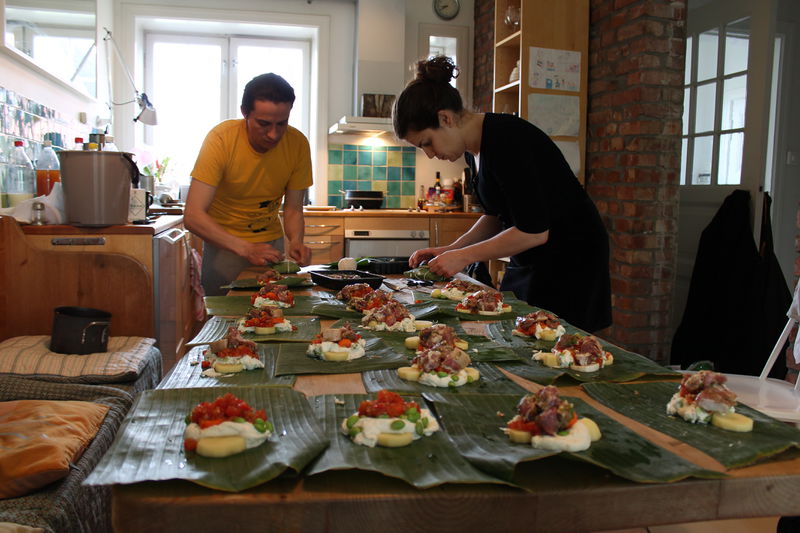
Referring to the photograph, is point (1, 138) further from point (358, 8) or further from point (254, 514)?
point (358, 8)

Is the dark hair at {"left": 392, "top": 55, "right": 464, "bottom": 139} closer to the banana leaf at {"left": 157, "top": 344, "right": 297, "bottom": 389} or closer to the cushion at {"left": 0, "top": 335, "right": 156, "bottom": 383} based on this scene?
the banana leaf at {"left": 157, "top": 344, "right": 297, "bottom": 389}

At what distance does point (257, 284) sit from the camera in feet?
8.35

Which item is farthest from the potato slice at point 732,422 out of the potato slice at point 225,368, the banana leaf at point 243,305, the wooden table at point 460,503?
the banana leaf at point 243,305

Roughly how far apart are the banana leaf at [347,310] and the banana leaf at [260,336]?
81mm

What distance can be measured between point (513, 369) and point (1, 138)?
2788 mm

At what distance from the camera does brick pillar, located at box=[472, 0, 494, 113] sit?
5.85 meters

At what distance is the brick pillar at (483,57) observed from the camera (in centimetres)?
585

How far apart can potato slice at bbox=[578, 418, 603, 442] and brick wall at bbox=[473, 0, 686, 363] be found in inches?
114

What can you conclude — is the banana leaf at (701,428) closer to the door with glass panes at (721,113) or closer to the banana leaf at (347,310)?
the banana leaf at (347,310)

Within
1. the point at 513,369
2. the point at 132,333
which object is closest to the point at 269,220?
the point at 132,333

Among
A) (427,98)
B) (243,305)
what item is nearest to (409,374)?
(243,305)

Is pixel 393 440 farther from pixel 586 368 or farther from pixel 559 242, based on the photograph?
pixel 559 242

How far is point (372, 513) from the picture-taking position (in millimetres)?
874

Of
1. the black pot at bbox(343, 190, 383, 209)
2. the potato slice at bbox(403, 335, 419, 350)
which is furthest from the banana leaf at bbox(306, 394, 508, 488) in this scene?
the black pot at bbox(343, 190, 383, 209)
